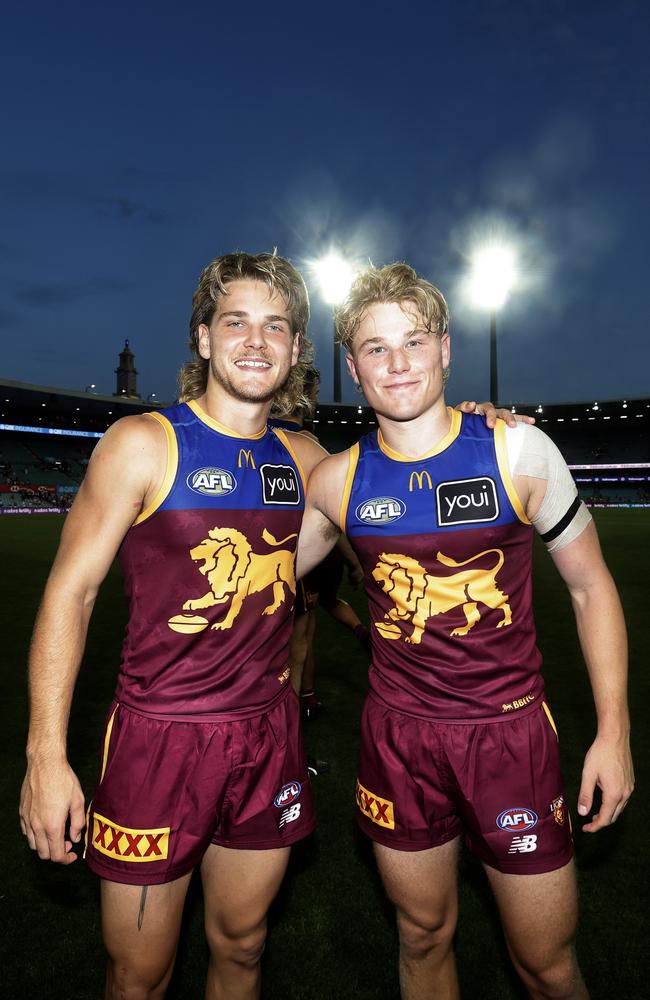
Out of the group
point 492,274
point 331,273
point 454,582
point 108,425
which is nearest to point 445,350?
point 454,582

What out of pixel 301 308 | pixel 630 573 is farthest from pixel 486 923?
pixel 630 573

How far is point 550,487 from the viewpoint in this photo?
2145mm

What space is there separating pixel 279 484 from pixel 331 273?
30.8 metres

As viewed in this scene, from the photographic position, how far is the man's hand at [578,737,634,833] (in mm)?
1988

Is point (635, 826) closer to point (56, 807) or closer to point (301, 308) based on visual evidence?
point (56, 807)

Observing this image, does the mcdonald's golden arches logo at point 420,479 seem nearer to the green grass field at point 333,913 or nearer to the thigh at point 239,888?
the thigh at point 239,888

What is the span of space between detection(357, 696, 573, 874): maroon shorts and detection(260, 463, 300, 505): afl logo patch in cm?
93

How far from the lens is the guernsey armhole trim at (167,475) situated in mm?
2066

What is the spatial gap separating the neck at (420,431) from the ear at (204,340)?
2.73 feet

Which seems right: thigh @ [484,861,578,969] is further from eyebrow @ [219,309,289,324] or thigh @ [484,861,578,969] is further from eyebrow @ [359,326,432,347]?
eyebrow @ [219,309,289,324]

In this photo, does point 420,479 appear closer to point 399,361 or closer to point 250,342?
point 399,361

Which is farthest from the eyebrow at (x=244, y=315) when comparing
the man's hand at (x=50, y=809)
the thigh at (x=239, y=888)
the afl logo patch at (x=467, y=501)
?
the thigh at (x=239, y=888)

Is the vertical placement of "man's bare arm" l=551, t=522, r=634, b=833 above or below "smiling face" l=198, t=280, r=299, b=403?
below

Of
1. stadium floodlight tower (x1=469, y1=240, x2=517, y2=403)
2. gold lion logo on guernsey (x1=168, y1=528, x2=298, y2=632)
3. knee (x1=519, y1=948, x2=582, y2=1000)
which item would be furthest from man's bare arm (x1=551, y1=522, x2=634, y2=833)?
stadium floodlight tower (x1=469, y1=240, x2=517, y2=403)
